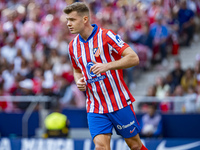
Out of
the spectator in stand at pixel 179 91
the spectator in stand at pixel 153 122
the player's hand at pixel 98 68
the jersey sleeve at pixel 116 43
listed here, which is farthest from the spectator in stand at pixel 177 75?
the player's hand at pixel 98 68

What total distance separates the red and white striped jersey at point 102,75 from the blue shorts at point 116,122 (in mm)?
69

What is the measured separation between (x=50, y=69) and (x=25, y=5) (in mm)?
5747

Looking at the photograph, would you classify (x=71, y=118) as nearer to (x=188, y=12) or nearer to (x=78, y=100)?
(x=78, y=100)

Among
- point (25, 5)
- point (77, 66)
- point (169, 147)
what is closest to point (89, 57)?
point (77, 66)

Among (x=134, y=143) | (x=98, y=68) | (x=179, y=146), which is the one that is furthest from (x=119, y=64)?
(x=179, y=146)

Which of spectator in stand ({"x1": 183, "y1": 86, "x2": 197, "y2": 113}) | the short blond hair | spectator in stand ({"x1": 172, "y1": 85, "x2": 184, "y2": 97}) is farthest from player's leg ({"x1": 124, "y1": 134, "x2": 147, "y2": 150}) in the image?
spectator in stand ({"x1": 172, "y1": 85, "x2": 184, "y2": 97})

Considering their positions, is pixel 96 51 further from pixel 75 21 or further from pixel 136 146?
pixel 136 146

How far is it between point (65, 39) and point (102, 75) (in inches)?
346

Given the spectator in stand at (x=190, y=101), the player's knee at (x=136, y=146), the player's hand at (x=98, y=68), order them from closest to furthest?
the player's hand at (x=98, y=68) → the player's knee at (x=136, y=146) → the spectator in stand at (x=190, y=101)

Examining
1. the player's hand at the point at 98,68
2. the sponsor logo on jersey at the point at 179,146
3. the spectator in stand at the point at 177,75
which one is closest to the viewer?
the player's hand at the point at 98,68

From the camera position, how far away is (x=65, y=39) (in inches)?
548

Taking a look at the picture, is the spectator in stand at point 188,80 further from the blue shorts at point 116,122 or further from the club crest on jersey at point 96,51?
the club crest on jersey at point 96,51

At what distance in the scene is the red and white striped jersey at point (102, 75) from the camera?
5289 mm

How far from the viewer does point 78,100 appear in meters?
11.8
